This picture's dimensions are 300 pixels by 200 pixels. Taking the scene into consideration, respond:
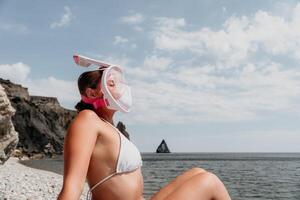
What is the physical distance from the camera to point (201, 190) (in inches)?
Answer: 128

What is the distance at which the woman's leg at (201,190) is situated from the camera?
10.6ft

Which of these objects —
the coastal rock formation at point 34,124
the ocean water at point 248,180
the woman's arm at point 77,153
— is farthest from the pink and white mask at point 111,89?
the coastal rock formation at point 34,124

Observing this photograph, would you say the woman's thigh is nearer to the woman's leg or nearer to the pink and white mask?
the woman's leg

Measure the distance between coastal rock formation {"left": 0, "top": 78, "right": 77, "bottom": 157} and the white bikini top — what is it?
91.7 metres

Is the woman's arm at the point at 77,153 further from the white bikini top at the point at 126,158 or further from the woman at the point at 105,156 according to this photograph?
the white bikini top at the point at 126,158

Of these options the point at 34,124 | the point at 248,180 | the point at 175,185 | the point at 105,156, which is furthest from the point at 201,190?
the point at 34,124

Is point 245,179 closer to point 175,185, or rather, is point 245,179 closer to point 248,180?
point 248,180

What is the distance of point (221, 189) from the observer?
3322mm

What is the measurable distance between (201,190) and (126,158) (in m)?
0.59

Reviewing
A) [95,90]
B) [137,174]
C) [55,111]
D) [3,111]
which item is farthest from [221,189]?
[55,111]

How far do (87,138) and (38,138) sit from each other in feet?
329

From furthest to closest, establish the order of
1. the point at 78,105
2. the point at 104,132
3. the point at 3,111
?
the point at 3,111 < the point at 78,105 < the point at 104,132

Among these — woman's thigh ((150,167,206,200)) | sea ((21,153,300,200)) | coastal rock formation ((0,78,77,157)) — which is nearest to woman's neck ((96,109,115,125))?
woman's thigh ((150,167,206,200))

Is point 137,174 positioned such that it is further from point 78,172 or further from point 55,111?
point 55,111
